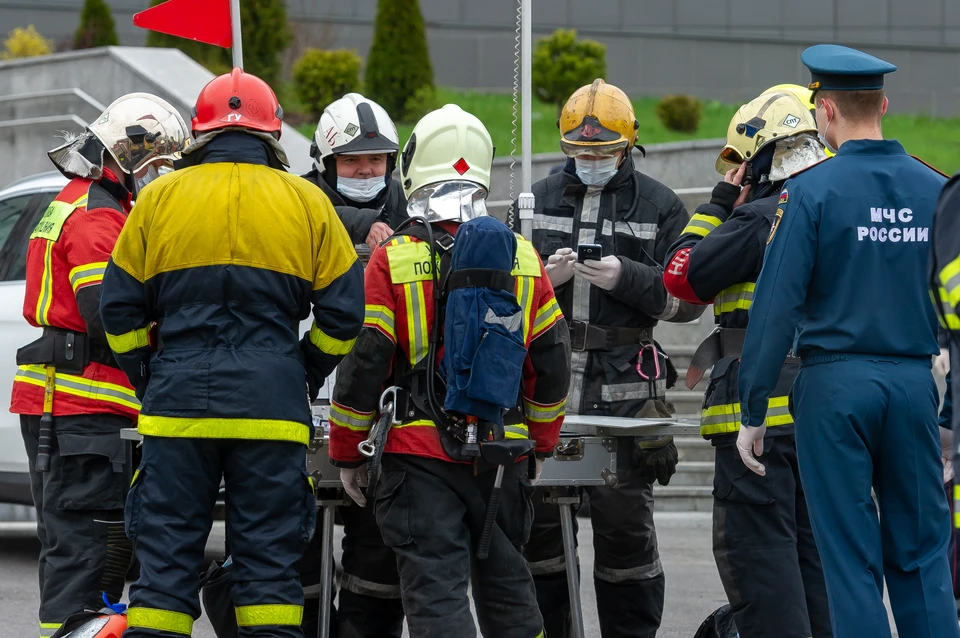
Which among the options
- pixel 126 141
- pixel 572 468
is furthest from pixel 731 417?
pixel 126 141

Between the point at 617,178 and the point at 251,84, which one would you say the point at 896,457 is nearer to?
the point at 617,178

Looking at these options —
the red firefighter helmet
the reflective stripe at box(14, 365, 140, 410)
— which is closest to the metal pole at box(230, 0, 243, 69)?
the red firefighter helmet

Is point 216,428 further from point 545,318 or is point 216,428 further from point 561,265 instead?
point 561,265

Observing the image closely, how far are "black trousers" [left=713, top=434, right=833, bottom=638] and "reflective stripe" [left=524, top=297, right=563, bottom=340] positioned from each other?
912mm

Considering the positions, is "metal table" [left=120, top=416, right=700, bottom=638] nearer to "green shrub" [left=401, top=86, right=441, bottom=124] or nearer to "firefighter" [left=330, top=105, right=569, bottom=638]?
"firefighter" [left=330, top=105, right=569, bottom=638]

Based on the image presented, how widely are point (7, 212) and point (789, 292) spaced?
5.12 meters

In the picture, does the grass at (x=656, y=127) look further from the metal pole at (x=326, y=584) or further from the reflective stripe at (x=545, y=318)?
the reflective stripe at (x=545, y=318)

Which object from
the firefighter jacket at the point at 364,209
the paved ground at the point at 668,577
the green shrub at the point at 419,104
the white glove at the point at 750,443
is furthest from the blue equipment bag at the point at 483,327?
the green shrub at the point at 419,104

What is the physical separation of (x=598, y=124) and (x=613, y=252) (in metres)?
0.54

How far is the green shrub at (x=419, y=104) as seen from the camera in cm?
1827

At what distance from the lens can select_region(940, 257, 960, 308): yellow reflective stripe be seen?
3398mm

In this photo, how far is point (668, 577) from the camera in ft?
26.5

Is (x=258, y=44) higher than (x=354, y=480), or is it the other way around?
(x=258, y=44)

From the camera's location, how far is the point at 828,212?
440 centimetres
